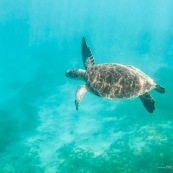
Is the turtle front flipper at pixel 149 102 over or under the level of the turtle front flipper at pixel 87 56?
under

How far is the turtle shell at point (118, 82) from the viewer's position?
7.58 metres

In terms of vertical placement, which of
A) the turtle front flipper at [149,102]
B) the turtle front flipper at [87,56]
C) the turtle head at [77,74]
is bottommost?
the turtle front flipper at [149,102]

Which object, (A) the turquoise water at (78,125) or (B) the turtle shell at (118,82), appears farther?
(A) the turquoise water at (78,125)

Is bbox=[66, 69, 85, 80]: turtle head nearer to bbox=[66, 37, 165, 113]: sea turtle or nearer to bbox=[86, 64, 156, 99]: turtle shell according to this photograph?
bbox=[66, 37, 165, 113]: sea turtle

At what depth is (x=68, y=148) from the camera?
1831 cm

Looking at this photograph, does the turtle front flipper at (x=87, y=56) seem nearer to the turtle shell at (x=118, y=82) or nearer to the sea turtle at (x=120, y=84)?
the sea turtle at (x=120, y=84)

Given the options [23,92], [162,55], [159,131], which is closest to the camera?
[159,131]

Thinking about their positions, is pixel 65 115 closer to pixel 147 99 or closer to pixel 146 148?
pixel 146 148

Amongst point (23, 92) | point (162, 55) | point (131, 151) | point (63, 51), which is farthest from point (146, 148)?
point (63, 51)

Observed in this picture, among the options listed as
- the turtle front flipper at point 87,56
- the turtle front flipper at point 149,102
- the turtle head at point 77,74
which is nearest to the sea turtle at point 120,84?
the turtle front flipper at point 149,102

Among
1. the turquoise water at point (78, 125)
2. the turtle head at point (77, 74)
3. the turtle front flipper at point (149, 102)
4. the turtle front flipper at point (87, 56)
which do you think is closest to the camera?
the turtle front flipper at point (149, 102)

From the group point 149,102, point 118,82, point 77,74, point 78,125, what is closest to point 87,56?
point 77,74

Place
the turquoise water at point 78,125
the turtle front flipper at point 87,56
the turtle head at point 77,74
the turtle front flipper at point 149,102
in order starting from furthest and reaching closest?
the turquoise water at point 78,125 → the turtle front flipper at point 87,56 → the turtle head at point 77,74 → the turtle front flipper at point 149,102

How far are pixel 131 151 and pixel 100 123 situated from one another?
4.82 m
